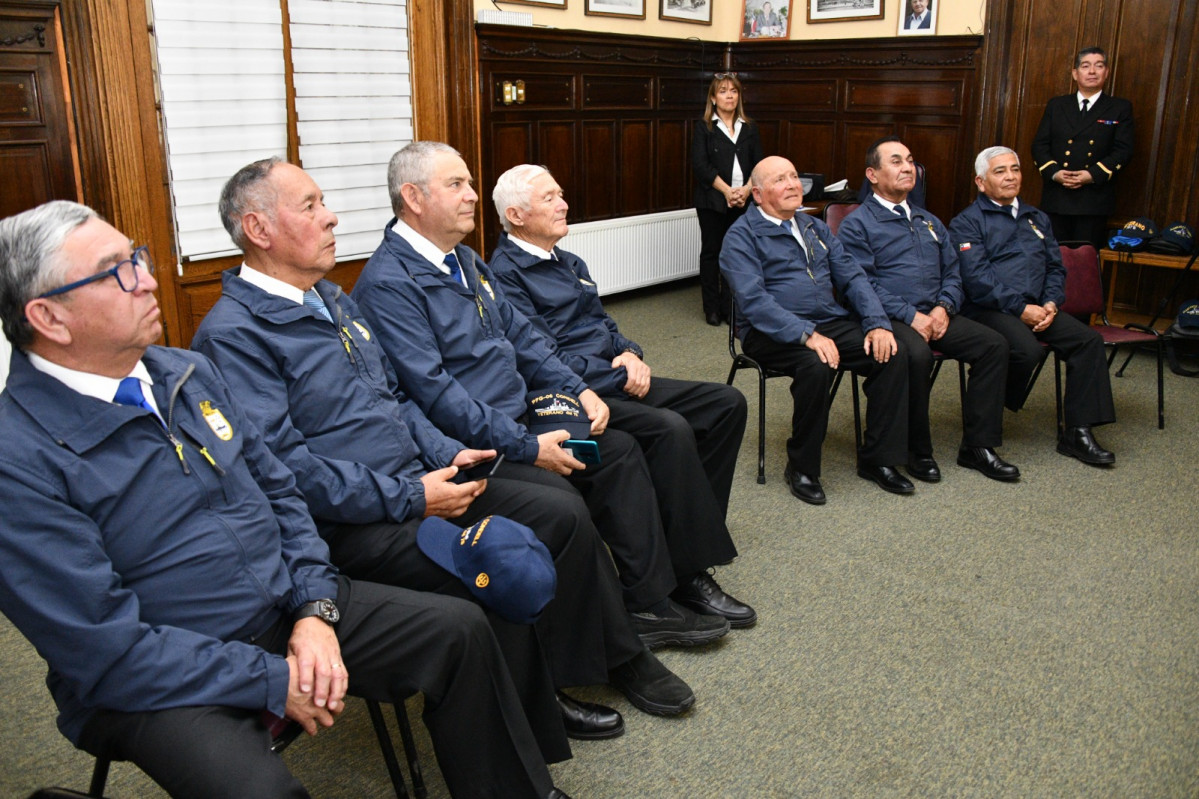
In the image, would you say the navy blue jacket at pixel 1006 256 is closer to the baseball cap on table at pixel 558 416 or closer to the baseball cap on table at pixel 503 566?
the baseball cap on table at pixel 558 416

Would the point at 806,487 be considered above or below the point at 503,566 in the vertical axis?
below

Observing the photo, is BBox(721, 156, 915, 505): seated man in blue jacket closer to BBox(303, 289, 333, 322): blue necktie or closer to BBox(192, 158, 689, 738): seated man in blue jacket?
BBox(192, 158, 689, 738): seated man in blue jacket

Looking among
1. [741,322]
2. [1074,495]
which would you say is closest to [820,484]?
[741,322]

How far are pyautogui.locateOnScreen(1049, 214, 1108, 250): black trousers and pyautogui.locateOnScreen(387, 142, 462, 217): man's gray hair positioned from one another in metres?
4.34

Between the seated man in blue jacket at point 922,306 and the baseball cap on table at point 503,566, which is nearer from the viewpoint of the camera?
the baseball cap on table at point 503,566

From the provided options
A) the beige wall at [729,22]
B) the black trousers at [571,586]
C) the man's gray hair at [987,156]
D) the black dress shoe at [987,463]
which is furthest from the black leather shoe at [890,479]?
the beige wall at [729,22]

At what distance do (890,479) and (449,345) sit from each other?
1970 millimetres

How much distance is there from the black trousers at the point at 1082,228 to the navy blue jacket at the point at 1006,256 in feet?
5.11

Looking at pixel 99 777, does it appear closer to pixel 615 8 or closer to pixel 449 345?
pixel 449 345

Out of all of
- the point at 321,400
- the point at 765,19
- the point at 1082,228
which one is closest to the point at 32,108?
the point at 321,400

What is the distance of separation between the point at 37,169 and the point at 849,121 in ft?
17.0

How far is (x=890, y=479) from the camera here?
3.74 m

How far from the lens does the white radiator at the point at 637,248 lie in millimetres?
6446

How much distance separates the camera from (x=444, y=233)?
8.65ft
